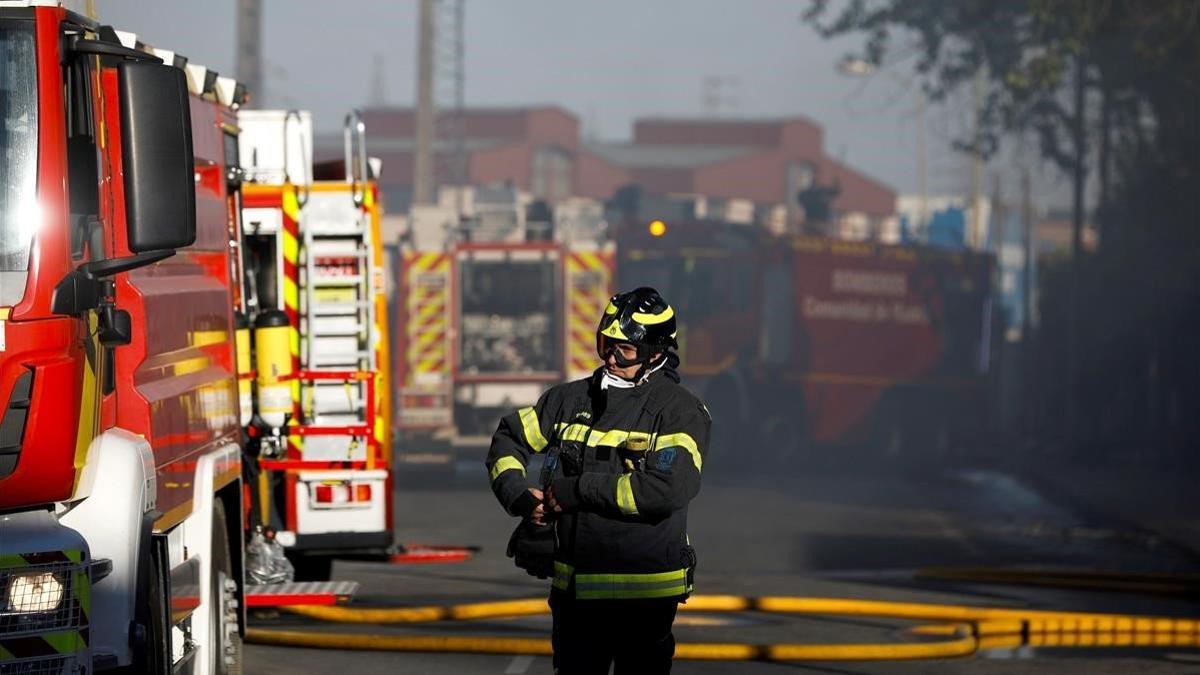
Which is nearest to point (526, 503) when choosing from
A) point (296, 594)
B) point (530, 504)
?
point (530, 504)

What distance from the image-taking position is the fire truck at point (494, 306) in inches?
997

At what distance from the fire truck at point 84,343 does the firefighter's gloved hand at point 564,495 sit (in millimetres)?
1167

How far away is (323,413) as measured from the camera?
11102 mm

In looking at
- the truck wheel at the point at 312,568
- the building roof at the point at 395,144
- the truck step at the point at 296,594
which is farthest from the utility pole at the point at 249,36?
the building roof at the point at 395,144

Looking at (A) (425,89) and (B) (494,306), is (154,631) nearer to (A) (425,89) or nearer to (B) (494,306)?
(B) (494,306)

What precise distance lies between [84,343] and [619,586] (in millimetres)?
1664

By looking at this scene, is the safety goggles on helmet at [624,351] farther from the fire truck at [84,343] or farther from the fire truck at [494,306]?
the fire truck at [494,306]

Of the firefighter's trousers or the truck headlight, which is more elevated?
the truck headlight

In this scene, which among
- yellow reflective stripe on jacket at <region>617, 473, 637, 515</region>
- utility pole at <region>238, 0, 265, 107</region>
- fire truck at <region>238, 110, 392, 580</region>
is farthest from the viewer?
utility pole at <region>238, 0, 265, 107</region>

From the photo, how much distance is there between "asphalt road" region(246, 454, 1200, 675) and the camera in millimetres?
9953

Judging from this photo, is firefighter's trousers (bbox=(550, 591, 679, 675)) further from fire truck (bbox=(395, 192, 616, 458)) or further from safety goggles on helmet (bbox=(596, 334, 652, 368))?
fire truck (bbox=(395, 192, 616, 458))

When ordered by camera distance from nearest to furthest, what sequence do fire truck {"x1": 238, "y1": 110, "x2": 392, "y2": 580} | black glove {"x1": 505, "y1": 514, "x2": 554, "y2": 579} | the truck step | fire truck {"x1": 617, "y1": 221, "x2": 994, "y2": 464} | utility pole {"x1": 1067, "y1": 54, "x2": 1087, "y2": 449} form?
black glove {"x1": 505, "y1": 514, "x2": 554, "y2": 579}
the truck step
fire truck {"x1": 238, "y1": 110, "x2": 392, "y2": 580}
fire truck {"x1": 617, "y1": 221, "x2": 994, "y2": 464}
utility pole {"x1": 1067, "y1": 54, "x2": 1087, "y2": 449}

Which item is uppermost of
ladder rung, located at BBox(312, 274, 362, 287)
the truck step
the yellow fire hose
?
ladder rung, located at BBox(312, 274, 362, 287)

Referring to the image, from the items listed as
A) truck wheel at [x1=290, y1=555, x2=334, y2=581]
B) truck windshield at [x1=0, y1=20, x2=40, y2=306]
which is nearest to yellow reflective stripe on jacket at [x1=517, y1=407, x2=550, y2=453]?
truck windshield at [x1=0, y1=20, x2=40, y2=306]
